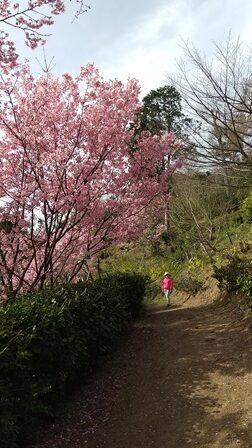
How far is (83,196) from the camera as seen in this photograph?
7.23 meters

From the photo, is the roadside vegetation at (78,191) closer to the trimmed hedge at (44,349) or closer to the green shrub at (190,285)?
the trimmed hedge at (44,349)

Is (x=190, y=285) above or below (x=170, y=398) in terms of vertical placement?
above

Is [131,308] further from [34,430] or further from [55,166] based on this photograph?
[34,430]

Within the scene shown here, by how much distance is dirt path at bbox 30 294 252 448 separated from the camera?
4402 mm

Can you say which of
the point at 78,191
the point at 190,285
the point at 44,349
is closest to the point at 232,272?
the point at 190,285

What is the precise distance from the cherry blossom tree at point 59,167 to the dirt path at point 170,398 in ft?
7.49

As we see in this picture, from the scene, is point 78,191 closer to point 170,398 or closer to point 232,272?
point 170,398

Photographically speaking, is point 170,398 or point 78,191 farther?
point 78,191

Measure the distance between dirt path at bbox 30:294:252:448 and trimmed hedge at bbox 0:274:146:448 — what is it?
399mm

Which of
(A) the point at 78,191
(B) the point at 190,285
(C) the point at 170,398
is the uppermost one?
(A) the point at 78,191

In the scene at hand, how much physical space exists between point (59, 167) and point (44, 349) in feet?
11.4

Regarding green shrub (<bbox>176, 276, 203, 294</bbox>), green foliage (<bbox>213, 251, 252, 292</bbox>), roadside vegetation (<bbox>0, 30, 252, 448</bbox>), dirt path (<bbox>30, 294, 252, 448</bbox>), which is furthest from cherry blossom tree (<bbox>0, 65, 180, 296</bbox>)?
green shrub (<bbox>176, 276, 203, 294</bbox>)

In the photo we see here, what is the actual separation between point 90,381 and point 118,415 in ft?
4.03

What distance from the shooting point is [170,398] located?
17.9 ft
